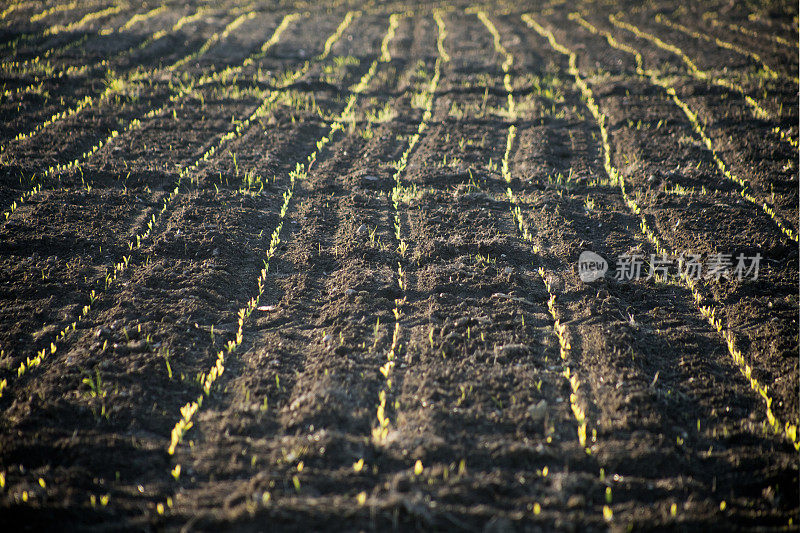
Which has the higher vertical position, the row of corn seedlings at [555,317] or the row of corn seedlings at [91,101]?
the row of corn seedlings at [91,101]

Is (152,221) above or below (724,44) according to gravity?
below

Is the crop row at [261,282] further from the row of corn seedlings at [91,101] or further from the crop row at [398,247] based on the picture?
the row of corn seedlings at [91,101]

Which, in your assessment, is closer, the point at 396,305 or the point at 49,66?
the point at 396,305

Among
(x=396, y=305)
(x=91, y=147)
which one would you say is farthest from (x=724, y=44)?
(x=91, y=147)

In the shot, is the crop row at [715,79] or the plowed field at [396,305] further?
the crop row at [715,79]

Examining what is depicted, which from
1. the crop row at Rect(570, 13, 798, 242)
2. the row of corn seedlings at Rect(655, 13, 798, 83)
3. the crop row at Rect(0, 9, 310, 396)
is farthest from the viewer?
the row of corn seedlings at Rect(655, 13, 798, 83)

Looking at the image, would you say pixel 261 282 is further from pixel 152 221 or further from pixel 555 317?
pixel 555 317

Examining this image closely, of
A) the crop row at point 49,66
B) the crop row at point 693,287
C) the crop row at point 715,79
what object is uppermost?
the crop row at point 49,66

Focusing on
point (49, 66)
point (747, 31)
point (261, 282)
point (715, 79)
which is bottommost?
point (261, 282)

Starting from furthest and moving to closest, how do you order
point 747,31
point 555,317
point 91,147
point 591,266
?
point 747,31, point 91,147, point 591,266, point 555,317

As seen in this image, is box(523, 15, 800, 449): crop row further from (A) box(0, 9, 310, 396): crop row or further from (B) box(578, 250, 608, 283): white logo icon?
(A) box(0, 9, 310, 396): crop row

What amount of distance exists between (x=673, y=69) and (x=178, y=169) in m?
8.99

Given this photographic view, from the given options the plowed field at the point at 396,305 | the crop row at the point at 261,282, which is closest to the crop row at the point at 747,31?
the plowed field at the point at 396,305

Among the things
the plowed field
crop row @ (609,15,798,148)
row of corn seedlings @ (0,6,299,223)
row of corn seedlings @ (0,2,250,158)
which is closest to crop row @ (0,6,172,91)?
the plowed field
